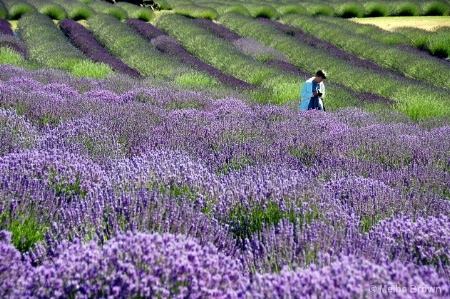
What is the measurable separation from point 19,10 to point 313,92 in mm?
13927

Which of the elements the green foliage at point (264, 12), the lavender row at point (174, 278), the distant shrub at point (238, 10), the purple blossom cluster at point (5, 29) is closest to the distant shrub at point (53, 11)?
the purple blossom cluster at point (5, 29)

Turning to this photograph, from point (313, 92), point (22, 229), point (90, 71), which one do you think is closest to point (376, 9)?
point (90, 71)

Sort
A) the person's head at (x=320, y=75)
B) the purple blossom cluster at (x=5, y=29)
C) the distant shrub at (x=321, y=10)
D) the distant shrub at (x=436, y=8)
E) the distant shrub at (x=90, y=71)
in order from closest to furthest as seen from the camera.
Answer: the person's head at (x=320, y=75)
the distant shrub at (x=90, y=71)
the purple blossom cluster at (x=5, y=29)
the distant shrub at (x=436, y=8)
the distant shrub at (x=321, y=10)

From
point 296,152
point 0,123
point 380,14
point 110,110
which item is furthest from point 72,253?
point 380,14

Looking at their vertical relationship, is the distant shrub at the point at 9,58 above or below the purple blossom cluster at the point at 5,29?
above

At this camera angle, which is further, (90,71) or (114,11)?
(114,11)

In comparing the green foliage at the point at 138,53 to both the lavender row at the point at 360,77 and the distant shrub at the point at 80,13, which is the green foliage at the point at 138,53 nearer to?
the distant shrub at the point at 80,13

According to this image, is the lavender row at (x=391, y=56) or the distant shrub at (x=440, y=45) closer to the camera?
the lavender row at (x=391, y=56)

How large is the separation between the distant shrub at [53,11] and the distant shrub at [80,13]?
302mm

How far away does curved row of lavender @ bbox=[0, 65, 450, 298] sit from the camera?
5.48ft

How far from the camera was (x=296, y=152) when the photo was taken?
387 cm

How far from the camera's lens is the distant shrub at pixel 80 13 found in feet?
58.9

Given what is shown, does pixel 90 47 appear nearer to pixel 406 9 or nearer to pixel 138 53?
pixel 138 53

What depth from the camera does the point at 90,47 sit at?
1262 centimetres
